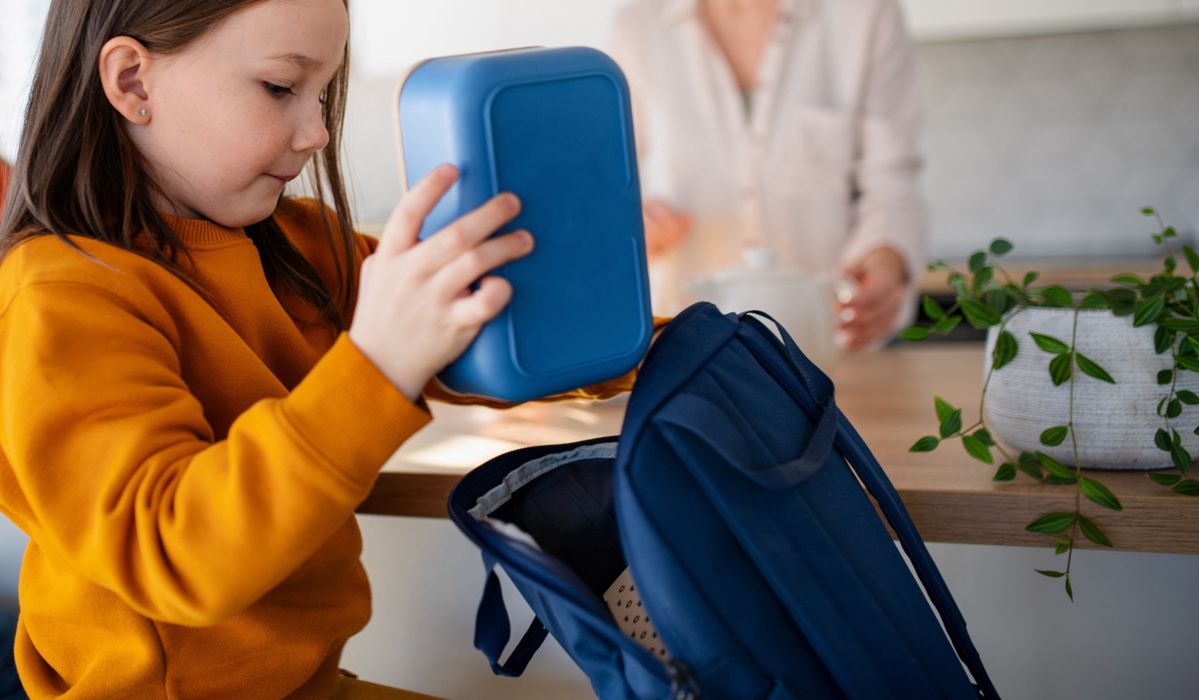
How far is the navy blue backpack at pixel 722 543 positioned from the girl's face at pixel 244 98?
0.94 feet

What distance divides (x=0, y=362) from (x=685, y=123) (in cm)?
161

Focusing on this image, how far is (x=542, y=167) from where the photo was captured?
0.67 meters

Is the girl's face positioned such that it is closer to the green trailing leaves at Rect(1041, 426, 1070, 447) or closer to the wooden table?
the wooden table

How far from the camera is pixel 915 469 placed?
0.96 m

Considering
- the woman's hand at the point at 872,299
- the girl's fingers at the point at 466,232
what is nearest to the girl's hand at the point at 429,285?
the girl's fingers at the point at 466,232

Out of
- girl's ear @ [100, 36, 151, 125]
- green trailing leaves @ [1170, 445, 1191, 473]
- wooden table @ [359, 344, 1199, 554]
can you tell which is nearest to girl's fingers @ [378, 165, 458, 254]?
girl's ear @ [100, 36, 151, 125]

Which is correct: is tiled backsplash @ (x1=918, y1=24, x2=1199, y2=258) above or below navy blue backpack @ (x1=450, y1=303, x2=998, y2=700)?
below

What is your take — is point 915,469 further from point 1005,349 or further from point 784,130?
point 784,130

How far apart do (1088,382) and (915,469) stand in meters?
0.16

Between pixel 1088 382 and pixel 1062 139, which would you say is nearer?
pixel 1088 382

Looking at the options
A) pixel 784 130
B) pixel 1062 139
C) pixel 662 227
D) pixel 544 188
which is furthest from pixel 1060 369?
pixel 1062 139

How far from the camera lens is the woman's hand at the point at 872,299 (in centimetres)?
168

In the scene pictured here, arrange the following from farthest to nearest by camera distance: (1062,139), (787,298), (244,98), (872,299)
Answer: (1062,139)
(872,299)
(787,298)
(244,98)

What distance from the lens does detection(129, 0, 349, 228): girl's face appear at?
77 centimetres
